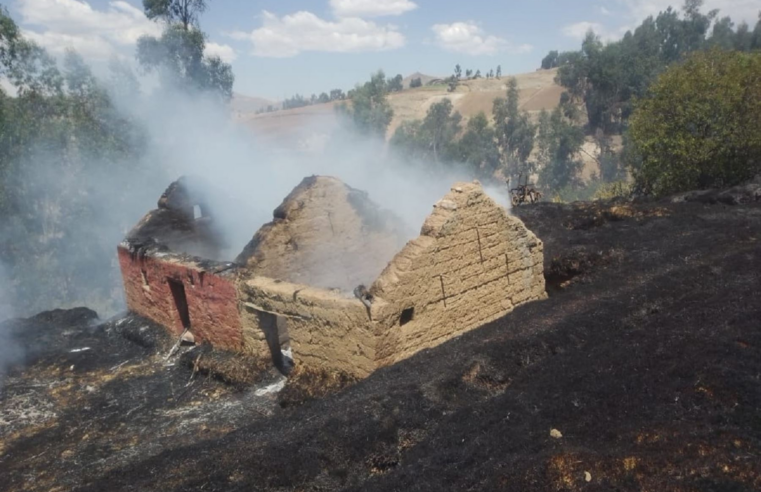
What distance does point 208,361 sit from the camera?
10.8 m

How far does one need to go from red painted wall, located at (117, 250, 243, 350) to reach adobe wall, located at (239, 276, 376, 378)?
33.8 inches

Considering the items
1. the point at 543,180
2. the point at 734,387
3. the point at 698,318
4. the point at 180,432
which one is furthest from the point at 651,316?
the point at 543,180

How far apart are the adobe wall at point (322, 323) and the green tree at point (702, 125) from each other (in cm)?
1565

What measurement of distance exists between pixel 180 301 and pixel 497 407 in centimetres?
837

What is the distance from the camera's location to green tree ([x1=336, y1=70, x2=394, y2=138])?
4878 cm

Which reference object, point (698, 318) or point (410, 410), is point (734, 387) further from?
point (410, 410)

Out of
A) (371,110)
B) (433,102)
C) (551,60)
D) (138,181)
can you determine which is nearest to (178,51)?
(138,181)

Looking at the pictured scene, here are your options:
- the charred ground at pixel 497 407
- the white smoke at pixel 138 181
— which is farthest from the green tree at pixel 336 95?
the charred ground at pixel 497 407

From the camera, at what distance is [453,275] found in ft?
30.5

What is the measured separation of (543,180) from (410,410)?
47.0 m

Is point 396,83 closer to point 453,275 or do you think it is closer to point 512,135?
point 512,135

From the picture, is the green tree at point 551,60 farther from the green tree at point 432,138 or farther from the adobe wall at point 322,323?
the adobe wall at point 322,323

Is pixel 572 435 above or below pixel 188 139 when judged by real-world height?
below

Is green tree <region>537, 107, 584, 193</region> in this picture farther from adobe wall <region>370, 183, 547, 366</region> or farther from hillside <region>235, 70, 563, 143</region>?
adobe wall <region>370, 183, 547, 366</region>
